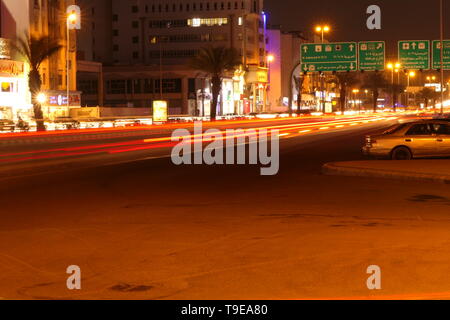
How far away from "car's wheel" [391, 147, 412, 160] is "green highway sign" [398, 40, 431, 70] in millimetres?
37402

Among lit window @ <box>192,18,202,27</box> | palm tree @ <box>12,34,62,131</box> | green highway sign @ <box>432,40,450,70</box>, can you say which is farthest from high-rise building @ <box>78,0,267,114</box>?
green highway sign @ <box>432,40,450,70</box>

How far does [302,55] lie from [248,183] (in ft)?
150

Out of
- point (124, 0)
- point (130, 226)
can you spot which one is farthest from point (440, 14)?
point (124, 0)

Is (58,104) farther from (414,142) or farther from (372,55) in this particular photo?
(414,142)

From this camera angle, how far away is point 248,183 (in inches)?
771

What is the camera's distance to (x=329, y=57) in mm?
63625

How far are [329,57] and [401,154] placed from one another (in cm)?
3880

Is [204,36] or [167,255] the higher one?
[204,36]

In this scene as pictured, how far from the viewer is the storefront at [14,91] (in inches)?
2657

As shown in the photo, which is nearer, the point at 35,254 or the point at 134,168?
the point at 35,254

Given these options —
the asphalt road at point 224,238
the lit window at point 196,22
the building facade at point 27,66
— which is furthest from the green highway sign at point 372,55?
the lit window at point 196,22

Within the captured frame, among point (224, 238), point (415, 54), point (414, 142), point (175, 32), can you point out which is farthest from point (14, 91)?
point (175, 32)
